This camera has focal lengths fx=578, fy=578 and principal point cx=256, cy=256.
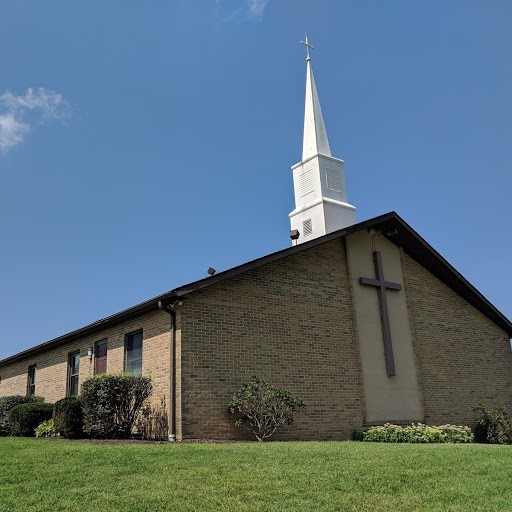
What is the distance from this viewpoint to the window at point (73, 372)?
18.0 metres

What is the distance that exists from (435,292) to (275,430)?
8361mm

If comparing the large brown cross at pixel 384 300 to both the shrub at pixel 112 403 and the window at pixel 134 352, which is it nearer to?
the window at pixel 134 352

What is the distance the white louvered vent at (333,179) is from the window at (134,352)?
1025 centimetres

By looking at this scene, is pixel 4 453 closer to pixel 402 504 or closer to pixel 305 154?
pixel 402 504

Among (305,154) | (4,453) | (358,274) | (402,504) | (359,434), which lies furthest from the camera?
(305,154)

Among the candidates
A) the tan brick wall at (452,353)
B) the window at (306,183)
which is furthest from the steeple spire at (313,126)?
the tan brick wall at (452,353)

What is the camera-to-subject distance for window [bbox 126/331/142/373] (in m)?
14.5

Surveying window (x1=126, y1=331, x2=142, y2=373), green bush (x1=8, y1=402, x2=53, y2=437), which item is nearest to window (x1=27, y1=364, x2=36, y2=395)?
green bush (x1=8, y1=402, x2=53, y2=437)

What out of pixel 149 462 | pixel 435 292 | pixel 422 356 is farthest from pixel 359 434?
pixel 149 462

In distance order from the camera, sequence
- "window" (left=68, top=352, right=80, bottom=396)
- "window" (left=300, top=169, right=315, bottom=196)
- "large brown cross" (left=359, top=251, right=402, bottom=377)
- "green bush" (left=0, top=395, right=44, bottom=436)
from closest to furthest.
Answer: "large brown cross" (left=359, top=251, right=402, bottom=377) → "green bush" (left=0, top=395, right=44, bottom=436) → "window" (left=68, top=352, right=80, bottom=396) → "window" (left=300, top=169, right=315, bottom=196)

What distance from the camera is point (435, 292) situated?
1895cm

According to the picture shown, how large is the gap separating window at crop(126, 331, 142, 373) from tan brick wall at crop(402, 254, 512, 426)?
8.16 m

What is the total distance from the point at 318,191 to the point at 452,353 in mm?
7474

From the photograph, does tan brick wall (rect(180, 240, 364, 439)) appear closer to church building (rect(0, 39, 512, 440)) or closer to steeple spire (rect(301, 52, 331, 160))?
church building (rect(0, 39, 512, 440))
